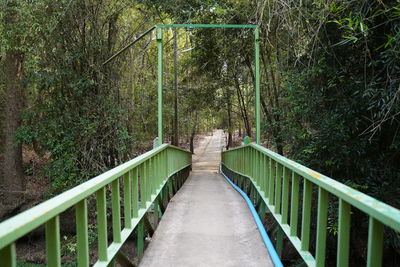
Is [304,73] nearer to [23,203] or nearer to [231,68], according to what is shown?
[231,68]

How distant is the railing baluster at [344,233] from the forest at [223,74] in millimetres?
1919

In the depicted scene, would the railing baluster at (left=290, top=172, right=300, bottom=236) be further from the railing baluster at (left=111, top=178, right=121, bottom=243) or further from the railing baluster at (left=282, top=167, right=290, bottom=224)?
the railing baluster at (left=111, top=178, right=121, bottom=243)

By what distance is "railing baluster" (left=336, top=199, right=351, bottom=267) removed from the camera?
2.01 metres

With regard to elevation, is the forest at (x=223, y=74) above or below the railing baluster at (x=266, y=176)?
above

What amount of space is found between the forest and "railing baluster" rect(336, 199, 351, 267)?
1919 mm

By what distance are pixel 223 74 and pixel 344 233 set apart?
14172 millimetres

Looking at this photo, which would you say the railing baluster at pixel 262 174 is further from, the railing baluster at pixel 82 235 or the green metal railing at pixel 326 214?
the railing baluster at pixel 82 235

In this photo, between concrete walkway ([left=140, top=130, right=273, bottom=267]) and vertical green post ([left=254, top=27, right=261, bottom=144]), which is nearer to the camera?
concrete walkway ([left=140, top=130, right=273, bottom=267])

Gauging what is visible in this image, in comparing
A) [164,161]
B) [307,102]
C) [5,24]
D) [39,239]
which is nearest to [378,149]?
[307,102]

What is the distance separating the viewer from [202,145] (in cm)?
4312

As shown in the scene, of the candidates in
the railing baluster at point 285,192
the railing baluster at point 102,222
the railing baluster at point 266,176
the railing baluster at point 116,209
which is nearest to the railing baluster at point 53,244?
the railing baluster at point 102,222

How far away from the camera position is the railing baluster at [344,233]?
6.59 feet

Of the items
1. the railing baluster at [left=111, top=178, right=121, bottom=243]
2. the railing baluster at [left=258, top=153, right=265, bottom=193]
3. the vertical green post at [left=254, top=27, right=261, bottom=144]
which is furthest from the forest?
the railing baluster at [left=111, top=178, right=121, bottom=243]

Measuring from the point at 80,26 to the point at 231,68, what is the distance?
726cm
